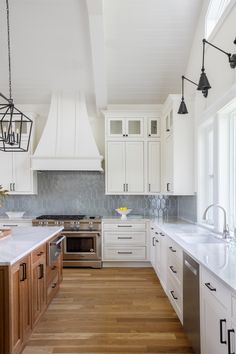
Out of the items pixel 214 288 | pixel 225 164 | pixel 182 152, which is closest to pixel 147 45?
pixel 182 152

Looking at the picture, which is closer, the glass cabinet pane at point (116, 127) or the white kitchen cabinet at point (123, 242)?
the white kitchen cabinet at point (123, 242)

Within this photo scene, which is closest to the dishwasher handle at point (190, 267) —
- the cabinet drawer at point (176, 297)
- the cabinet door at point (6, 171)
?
the cabinet drawer at point (176, 297)

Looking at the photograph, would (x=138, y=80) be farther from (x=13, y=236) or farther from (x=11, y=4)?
(x=13, y=236)

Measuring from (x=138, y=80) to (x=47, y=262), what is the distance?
3343 millimetres

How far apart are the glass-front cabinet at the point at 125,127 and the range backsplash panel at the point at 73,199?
0.90 metres

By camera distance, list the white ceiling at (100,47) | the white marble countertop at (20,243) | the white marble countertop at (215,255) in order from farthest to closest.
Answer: the white ceiling at (100,47)
the white marble countertop at (20,243)
the white marble countertop at (215,255)

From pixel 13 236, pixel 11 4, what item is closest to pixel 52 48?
pixel 11 4

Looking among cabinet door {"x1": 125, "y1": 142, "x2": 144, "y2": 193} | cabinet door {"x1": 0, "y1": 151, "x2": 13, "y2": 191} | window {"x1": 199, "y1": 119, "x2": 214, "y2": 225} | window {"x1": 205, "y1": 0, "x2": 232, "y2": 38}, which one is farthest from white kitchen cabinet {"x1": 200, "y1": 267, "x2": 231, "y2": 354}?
cabinet door {"x1": 0, "y1": 151, "x2": 13, "y2": 191}

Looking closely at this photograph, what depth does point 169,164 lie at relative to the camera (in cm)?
476

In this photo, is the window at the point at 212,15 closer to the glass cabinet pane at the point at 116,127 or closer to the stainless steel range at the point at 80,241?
the glass cabinet pane at the point at 116,127

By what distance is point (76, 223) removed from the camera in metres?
5.14

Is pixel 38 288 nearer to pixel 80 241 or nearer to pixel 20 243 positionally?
pixel 20 243

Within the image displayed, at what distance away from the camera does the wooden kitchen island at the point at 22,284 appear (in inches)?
85.1

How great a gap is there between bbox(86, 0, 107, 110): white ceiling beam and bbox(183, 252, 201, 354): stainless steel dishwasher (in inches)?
116
